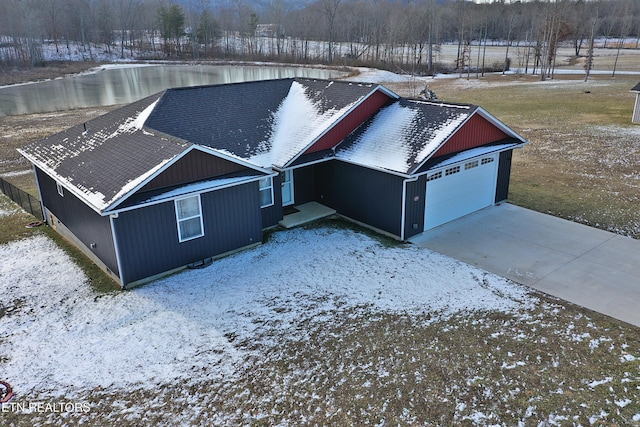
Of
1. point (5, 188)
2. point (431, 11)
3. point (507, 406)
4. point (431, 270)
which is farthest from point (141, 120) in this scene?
point (431, 11)

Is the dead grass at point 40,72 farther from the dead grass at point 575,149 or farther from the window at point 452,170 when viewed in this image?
the window at point 452,170

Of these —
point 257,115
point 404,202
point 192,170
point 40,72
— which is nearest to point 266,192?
point 192,170

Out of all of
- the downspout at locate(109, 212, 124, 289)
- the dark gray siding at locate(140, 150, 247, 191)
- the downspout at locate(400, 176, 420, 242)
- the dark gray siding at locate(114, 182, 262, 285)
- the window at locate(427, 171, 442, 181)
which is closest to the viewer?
the downspout at locate(109, 212, 124, 289)

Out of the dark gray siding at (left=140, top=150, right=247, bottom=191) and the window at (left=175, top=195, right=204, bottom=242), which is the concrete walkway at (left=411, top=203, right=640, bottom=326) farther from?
the window at (left=175, top=195, right=204, bottom=242)

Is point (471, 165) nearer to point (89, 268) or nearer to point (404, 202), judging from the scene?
point (404, 202)

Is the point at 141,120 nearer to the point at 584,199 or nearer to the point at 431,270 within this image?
the point at 431,270

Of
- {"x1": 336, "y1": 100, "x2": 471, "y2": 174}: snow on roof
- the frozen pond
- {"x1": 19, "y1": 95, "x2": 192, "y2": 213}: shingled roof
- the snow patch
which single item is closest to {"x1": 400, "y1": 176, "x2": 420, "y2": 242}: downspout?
{"x1": 336, "y1": 100, "x2": 471, "y2": 174}: snow on roof

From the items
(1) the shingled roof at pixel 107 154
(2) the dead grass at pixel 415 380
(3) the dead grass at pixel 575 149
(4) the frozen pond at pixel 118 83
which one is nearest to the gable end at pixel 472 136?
(3) the dead grass at pixel 575 149
